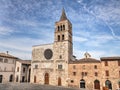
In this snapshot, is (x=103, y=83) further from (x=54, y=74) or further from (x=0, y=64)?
(x=0, y=64)

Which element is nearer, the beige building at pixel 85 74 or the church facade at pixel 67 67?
the church facade at pixel 67 67

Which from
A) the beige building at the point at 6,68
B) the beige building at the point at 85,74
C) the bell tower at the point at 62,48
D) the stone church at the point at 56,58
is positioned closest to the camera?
the beige building at the point at 85,74

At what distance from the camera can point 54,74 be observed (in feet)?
134

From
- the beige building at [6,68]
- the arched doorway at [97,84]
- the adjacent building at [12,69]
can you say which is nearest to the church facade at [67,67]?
the arched doorway at [97,84]

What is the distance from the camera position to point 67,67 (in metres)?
38.8

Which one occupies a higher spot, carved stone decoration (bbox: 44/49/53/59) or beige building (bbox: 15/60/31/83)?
carved stone decoration (bbox: 44/49/53/59)

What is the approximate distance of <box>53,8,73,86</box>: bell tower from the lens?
1545 inches

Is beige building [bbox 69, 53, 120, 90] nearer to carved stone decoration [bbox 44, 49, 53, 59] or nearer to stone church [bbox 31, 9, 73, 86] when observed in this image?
stone church [bbox 31, 9, 73, 86]

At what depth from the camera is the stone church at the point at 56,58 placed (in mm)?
39828

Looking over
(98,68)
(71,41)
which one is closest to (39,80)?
(71,41)

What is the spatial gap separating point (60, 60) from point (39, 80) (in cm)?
1053

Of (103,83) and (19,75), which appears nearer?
(103,83)

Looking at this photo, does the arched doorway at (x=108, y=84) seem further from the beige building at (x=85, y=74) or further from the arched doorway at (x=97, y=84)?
the arched doorway at (x=97, y=84)

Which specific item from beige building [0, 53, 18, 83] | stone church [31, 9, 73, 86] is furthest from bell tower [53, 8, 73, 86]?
beige building [0, 53, 18, 83]
